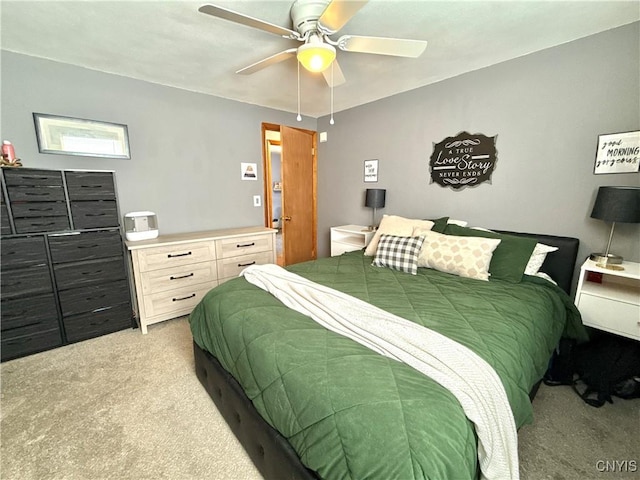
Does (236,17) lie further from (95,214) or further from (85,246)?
(85,246)

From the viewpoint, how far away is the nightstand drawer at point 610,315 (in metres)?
1.71

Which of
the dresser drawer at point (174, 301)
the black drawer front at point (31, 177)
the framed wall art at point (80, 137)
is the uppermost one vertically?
the framed wall art at point (80, 137)

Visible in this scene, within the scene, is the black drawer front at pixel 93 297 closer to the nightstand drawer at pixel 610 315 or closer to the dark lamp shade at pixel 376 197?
the dark lamp shade at pixel 376 197

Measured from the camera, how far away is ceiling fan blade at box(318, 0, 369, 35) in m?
1.25

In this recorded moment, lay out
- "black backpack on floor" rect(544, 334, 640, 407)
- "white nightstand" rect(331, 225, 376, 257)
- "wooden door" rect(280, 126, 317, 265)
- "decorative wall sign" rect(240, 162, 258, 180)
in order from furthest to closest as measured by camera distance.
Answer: "wooden door" rect(280, 126, 317, 265), "decorative wall sign" rect(240, 162, 258, 180), "white nightstand" rect(331, 225, 376, 257), "black backpack on floor" rect(544, 334, 640, 407)

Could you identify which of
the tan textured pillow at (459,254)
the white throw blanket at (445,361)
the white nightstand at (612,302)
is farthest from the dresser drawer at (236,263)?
the white nightstand at (612,302)

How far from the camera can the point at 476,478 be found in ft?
3.14

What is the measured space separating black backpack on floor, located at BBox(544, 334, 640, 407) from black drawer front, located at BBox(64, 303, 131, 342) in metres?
3.57

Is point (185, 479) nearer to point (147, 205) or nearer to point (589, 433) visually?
point (589, 433)

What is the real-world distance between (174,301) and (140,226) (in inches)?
32.7

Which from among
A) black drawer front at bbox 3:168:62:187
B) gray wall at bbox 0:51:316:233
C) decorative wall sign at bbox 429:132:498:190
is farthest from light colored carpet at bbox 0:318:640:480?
decorative wall sign at bbox 429:132:498:190

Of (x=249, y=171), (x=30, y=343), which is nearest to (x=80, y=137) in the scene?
(x=249, y=171)

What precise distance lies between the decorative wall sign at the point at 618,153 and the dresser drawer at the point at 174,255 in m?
3.36

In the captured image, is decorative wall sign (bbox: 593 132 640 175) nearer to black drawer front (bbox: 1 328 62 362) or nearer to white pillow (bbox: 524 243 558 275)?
white pillow (bbox: 524 243 558 275)
